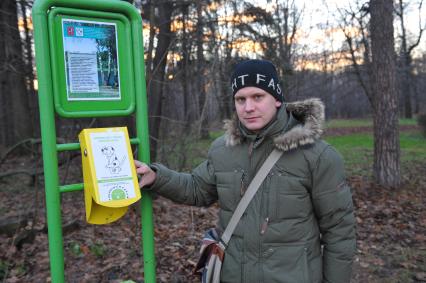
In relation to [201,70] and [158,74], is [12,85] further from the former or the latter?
[201,70]

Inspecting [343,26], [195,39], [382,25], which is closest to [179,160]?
[195,39]

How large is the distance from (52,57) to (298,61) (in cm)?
1026

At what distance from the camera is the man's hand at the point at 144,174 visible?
7.00ft

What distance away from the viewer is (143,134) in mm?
2230

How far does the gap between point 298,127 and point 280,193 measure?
0.35m

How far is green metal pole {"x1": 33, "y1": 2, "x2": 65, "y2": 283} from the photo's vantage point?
1.92 meters

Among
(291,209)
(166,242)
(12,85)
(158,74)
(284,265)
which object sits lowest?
(166,242)

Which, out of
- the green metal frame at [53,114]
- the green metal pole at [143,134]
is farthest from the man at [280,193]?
the green metal frame at [53,114]

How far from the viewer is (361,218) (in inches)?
230

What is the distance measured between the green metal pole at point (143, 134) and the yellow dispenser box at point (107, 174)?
0.62ft

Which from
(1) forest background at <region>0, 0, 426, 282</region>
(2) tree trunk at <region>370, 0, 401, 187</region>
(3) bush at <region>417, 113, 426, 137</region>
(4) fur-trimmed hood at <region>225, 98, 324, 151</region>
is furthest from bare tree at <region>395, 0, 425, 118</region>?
(4) fur-trimmed hood at <region>225, 98, 324, 151</region>

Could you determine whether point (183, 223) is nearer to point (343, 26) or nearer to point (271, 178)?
point (271, 178)

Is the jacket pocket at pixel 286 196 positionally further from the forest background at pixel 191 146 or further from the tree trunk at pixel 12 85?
the tree trunk at pixel 12 85

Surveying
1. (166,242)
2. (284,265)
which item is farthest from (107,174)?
(166,242)
